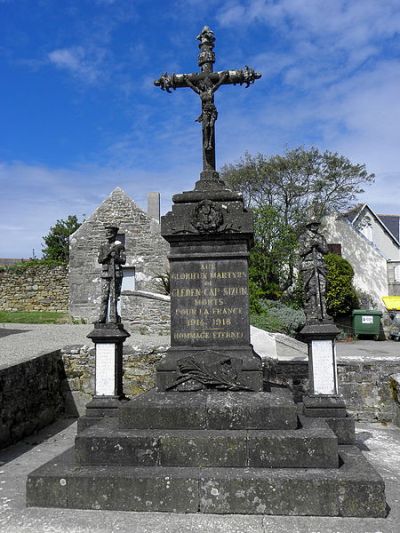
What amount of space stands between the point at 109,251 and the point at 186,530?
4102 mm

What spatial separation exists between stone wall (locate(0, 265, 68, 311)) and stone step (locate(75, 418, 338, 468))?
19.4m

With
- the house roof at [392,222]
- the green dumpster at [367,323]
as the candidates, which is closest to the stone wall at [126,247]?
the green dumpster at [367,323]

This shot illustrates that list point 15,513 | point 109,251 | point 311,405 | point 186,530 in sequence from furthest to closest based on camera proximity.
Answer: point 109,251
point 311,405
point 15,513
point 186,530

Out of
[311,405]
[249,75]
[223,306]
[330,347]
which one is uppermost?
[249,75]

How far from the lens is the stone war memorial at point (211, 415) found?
4.37 meters

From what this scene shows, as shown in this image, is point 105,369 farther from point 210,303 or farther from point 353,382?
point 353,382

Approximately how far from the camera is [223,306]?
20.4 feet

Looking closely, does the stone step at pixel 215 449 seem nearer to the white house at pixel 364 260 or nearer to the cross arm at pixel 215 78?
the cross arm at pixel 215 78

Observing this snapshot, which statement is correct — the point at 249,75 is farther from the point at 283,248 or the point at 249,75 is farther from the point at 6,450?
the point at 283,248

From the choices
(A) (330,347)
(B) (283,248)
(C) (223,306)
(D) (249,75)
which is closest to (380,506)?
(A) (330,347)

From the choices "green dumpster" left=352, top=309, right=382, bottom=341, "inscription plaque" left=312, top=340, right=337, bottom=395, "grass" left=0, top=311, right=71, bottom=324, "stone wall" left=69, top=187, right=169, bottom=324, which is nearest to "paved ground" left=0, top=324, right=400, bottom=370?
"grass" left=0, top=311, right=71, bottom=324

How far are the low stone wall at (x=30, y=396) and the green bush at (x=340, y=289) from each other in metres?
17.6

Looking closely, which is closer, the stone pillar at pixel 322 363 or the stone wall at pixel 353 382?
the stone pillar at pixel 322 363

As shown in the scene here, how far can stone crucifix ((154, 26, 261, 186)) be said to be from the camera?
6746 mm
